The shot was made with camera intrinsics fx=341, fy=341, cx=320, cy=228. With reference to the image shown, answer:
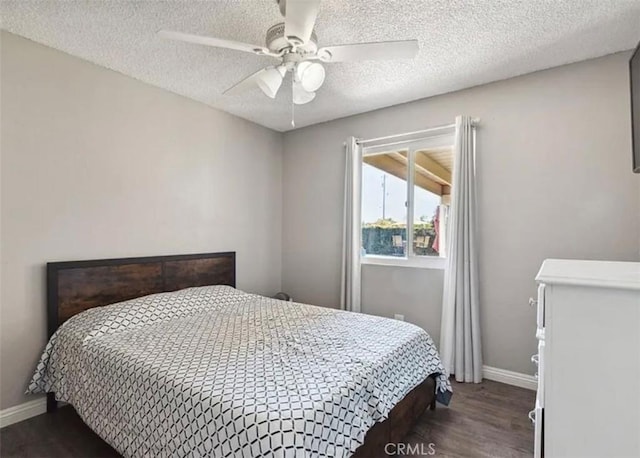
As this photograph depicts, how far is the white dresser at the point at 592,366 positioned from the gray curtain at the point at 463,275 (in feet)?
6.07

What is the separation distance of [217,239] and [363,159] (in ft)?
5.90

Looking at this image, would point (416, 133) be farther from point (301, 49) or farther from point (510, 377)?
point (510, 377)

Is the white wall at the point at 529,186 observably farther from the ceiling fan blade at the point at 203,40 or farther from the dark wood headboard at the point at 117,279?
the ceiling fan blade at the point at 203,40

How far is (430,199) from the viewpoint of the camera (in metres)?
3.34

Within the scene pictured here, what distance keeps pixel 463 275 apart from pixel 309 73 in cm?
209

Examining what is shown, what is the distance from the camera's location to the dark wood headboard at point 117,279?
7.89 feet

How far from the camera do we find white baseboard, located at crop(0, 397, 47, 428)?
2.22 metres

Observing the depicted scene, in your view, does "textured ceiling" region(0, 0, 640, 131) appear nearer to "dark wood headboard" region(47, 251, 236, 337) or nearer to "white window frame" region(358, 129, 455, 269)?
"white window frame" region(358, 129, 455, 269)

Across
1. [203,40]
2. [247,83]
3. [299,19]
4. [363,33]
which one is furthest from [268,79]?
[363,33]

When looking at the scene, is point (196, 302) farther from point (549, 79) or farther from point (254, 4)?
point (549, 79)

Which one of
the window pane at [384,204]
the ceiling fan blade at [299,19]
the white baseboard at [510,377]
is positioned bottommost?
the white baseboard at [510,377]

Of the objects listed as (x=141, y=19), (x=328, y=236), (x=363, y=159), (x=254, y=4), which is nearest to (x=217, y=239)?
(x=328, y=236)

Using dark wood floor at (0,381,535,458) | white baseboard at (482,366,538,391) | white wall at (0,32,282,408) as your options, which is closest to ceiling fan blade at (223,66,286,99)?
white wall at (0,32,282,408)

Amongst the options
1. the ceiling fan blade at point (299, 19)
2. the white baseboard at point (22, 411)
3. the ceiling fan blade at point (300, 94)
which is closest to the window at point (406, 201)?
the ceiling fan blade at point (300, 94)
